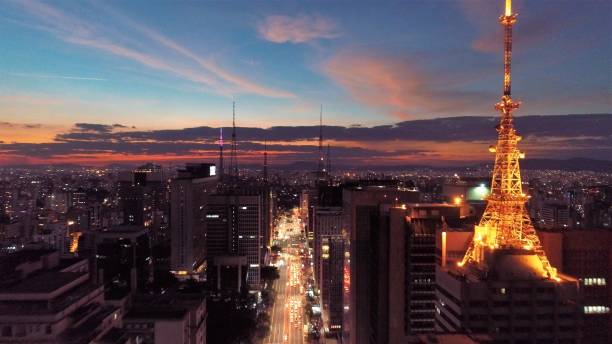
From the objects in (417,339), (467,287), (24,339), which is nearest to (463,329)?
(467,287)

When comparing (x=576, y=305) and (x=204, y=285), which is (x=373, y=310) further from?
(x=204, y=285)

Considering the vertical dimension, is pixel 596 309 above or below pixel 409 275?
below

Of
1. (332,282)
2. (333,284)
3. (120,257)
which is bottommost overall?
(333,284)

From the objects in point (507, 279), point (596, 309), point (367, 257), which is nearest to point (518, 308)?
point (507, 279)

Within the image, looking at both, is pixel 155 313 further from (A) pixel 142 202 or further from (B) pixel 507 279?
(A) pixel 142 202

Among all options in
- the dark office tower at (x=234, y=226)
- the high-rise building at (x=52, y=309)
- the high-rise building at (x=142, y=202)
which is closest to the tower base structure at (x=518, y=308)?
the high-rise building at (x=52, y=309)

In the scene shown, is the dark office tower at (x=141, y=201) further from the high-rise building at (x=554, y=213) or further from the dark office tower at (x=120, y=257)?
the high-rise building at (x=554, y=213)
